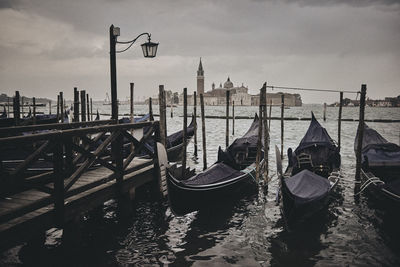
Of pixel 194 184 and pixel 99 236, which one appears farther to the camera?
Answer: pixel 194 184

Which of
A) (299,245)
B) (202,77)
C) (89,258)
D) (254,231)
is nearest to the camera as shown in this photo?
(89,258)

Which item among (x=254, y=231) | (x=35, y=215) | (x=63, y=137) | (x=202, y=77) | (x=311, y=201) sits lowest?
(x=254, y=231)

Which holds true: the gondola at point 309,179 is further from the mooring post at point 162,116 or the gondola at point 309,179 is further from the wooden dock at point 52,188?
the mooring post at point 162,116

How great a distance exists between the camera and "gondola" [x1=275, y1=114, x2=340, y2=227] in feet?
14.4

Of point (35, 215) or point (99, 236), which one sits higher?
point (35, 215)

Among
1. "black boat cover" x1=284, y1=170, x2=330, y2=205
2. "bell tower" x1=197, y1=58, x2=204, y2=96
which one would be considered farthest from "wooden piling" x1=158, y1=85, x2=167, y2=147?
"bell tower" x1=197, y1=58, x2=204, y2=96

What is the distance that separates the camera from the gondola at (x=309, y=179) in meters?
4.39

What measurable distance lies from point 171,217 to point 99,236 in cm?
135

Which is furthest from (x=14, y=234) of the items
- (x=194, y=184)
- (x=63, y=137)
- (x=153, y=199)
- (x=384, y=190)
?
(x=384, y=190)

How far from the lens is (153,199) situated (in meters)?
6.02

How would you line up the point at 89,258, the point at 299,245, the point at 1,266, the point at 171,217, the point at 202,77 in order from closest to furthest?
the point at 1,266
the point at 89,258
the point at 299,245
the point at 171,217
the point at 202,77

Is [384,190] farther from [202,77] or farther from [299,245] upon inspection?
[202,77]

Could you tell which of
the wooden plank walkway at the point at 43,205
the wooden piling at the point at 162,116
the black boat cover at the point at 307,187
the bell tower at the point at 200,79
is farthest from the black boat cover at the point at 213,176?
the bell tower at the point at 200,79

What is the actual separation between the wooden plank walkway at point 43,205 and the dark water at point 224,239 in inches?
21.0
